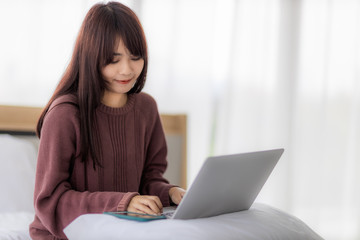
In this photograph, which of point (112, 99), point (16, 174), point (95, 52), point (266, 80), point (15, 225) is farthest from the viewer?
point (266, 80)

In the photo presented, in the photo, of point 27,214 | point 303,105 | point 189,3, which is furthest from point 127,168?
point 303,105

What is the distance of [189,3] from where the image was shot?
292 centimetres

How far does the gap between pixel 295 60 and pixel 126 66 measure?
2152mm

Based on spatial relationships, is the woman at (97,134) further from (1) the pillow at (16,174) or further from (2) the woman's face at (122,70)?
(1) the pillow at (16,174)

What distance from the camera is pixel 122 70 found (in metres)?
1.31

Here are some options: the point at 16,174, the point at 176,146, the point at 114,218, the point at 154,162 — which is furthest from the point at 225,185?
the point at 176,146

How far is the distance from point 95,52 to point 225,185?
0.48m

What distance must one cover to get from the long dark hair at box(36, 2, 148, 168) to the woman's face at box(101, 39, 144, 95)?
0.04 ft

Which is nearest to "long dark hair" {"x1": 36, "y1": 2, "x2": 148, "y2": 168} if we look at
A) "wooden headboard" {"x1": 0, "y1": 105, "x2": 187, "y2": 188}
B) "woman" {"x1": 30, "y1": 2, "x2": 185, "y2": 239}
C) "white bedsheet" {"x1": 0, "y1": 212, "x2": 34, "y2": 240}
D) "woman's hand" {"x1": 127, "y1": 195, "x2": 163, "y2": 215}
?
"woman" {"x1": 30, "y1": 2, "x2": 185, "y2": 239}

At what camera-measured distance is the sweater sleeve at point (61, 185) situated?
1160 millimetres

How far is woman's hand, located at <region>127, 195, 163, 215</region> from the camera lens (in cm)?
112

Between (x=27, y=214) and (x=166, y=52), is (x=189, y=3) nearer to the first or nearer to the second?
(x=166, y=52)

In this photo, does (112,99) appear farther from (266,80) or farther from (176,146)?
(266,80)

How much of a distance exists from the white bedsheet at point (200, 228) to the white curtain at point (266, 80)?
154 centimetres
